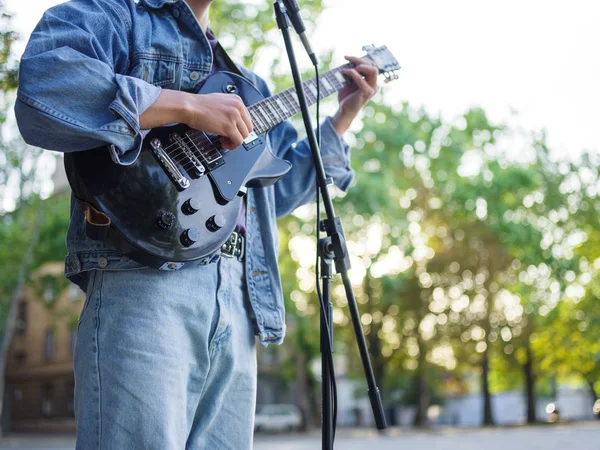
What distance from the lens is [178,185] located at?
2045 millimetres

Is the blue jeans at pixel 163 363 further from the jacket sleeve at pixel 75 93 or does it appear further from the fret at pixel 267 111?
the fret at pixel 267 111

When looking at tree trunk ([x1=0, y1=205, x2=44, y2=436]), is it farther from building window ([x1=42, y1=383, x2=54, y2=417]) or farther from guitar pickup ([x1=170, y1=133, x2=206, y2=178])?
building window ([x1=42, y1=383, x2=54, y2=417])

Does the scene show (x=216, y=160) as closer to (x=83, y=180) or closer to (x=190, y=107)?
(x=190, y=107)

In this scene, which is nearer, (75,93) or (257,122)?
(75,93)

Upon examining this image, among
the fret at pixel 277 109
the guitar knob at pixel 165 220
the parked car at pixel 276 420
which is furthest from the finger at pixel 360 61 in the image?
the parked car at pixel 276 420

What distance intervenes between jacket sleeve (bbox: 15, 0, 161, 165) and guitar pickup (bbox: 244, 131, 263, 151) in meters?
0.46

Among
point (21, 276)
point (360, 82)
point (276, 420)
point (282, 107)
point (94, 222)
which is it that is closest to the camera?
point (94, 222)

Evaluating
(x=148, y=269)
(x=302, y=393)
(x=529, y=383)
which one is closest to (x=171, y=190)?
(x=148, y=269)

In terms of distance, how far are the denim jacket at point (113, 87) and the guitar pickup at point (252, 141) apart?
0.53 ft

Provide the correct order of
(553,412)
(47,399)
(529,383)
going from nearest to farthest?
(553,412) → (529,383) → (47,399)

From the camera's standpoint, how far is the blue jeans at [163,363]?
5.92 ft

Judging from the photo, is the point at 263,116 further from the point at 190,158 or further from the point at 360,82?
the point at 360,82

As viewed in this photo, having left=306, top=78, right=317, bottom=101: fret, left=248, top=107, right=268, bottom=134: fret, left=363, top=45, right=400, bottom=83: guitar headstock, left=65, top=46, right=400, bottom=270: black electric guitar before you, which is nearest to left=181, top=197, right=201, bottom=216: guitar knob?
left=65, top=46, right=400, bottom=270: black electric guitar

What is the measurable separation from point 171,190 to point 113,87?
342 mm
